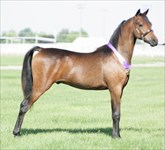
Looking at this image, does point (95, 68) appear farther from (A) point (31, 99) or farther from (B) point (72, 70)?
(A) point (31, 99)

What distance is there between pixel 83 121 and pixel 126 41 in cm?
374

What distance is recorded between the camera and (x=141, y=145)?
8250 mm

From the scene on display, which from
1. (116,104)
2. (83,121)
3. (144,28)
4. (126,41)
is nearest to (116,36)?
(126,41)

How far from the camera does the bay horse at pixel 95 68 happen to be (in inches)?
351

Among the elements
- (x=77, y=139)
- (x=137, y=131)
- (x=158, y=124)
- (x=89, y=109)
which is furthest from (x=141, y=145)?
(x=89, y=109)

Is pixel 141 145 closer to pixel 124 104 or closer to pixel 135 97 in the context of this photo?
pixel 124 104

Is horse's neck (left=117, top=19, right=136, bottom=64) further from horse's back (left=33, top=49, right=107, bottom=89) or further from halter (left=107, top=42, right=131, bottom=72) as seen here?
horse's back (left=33, top=49, right=107, bottom=89)

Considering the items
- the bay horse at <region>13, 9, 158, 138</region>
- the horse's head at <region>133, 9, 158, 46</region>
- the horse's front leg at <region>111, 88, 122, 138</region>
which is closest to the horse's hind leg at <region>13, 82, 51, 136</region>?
the bay horse at <region>13, 9, 158, 138</region>

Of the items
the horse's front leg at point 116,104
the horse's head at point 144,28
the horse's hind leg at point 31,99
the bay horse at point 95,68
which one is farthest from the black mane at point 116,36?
the horse's hind leg at point 31,99

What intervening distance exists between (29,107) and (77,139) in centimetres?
108

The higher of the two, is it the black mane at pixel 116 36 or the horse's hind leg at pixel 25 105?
the black mane at pixel 116 36

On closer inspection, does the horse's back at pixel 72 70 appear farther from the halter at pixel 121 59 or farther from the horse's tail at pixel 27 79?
the halter at pixel 121 59

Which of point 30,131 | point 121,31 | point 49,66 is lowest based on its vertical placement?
point 30,131

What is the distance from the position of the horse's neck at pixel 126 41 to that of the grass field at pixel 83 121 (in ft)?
5.25
